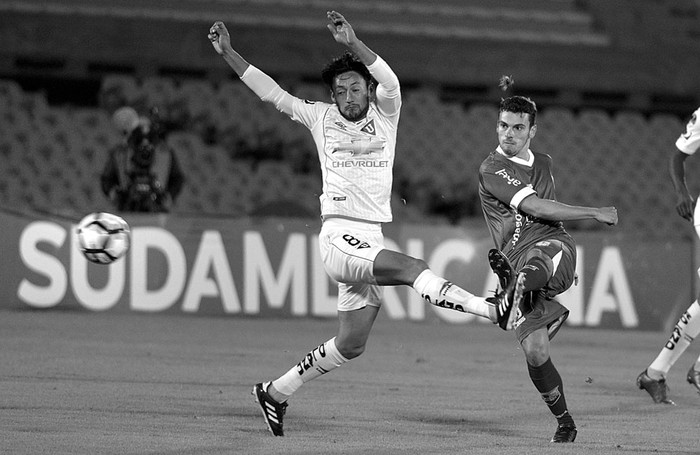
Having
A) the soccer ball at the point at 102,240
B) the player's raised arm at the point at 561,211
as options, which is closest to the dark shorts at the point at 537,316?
the player's raised arm at the point at 561,211

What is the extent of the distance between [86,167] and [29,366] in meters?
7.02

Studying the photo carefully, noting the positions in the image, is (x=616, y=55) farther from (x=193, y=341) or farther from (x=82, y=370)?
(x=82, y=370)

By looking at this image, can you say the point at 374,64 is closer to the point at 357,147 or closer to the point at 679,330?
the point at 357,147

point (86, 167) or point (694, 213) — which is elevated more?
point (694, 213)

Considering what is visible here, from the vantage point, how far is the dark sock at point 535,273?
20.1ft

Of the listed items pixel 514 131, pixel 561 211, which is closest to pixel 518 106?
pixel 514 131

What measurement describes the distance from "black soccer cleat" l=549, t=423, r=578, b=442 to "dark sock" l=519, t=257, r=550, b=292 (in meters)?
0.77

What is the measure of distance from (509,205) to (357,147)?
3.13ft

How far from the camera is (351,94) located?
674cm

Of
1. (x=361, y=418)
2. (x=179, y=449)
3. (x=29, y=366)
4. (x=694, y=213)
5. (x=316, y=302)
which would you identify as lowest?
(x=316, y=302)

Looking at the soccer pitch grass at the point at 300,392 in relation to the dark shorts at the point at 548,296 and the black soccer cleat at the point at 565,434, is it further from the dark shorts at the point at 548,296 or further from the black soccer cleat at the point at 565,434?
the dark shorts at the point at 548,296

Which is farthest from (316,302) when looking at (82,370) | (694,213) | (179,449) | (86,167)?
(179,449)

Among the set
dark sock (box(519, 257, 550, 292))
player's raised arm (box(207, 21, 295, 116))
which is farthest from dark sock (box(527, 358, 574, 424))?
player's raised arm (box(207, 21, 295, 116))

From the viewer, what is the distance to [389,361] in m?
10.7
